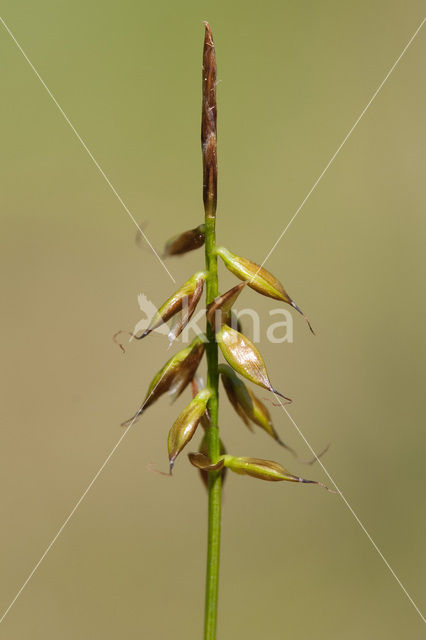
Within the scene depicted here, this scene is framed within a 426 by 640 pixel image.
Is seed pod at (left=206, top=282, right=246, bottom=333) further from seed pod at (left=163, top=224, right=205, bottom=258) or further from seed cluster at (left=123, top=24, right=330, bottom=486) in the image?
seed pod at (left=163, top=224, right=205, bottom=258)

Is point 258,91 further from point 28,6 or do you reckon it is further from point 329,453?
point 329,453

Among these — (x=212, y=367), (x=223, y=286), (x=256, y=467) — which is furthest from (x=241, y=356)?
(x=223, y=286)

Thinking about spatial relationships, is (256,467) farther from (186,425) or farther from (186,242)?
(186,242)

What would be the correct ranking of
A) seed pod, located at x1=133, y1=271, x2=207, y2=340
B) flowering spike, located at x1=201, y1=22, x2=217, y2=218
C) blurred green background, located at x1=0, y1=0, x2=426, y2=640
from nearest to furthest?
flowering spike, located at x1=201, y1=22, x2=217, y2=218, seed pod, located at x1=133, y1=271, x2=207, y2=340, blurred green background, located at x1=0, y1=0, x2=426, y2=640

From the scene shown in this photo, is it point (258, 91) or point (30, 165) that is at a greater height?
point (30, 165)

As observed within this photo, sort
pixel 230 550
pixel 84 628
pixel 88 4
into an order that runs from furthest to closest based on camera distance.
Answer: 1. pixel 88 4
2. pixel 230 550
3. pixel 84 628

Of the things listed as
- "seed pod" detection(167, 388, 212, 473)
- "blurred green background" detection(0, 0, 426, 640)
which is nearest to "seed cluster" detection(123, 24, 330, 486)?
"seed pod" detection(167, 388, 212, 473)

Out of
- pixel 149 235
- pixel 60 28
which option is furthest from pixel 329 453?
pixel 60 28
